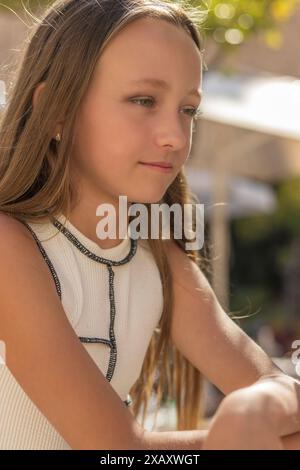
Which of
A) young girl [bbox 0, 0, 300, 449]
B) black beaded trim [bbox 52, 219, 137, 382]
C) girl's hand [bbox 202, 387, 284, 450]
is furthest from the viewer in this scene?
black beaded trim [bbox 52, 219, 137, 382]

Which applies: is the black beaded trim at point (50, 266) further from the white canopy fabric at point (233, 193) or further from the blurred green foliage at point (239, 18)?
the white canopy fabric at point (233, 193)

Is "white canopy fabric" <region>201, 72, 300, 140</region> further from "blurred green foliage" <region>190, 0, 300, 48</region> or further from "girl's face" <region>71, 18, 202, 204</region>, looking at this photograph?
"girl's face" <region>71, 18, 202, 204</region>

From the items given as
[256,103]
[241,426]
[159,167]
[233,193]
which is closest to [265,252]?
[233,193]

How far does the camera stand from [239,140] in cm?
729

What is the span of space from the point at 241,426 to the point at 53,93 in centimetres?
86

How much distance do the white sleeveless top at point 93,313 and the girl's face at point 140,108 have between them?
14 cm

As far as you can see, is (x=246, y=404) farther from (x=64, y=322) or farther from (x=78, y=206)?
(x=78, y=206)

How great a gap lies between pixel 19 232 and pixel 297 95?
5.31 meters

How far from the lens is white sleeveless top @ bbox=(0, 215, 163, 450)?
1.53 m

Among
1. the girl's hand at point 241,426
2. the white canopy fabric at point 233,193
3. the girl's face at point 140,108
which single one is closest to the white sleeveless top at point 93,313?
the girl's face at point 140,108

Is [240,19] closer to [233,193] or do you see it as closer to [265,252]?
[233,193]

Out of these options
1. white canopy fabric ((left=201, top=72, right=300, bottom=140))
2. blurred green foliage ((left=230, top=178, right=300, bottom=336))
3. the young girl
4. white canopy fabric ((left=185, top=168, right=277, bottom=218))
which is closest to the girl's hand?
the young girl

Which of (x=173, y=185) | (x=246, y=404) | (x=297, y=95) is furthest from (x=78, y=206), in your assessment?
(x=297, y=95)
